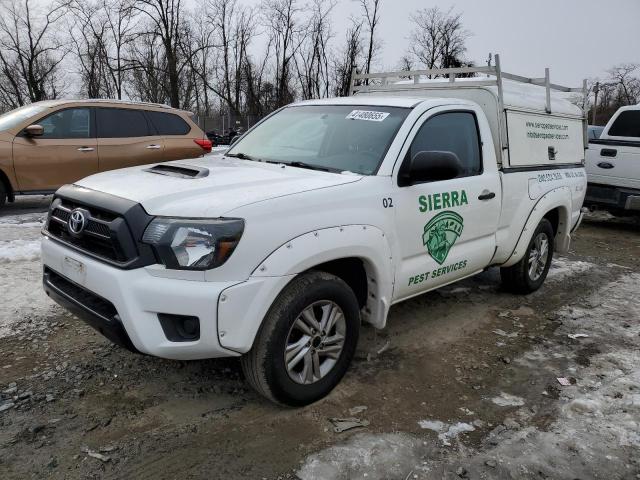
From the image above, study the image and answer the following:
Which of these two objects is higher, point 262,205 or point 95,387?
point 262,205

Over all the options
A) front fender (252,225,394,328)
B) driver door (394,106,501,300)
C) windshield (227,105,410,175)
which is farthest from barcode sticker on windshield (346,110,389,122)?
front fender (252,225,394,328)

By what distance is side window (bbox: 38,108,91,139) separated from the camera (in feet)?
26.4

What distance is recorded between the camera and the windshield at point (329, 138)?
3592mm

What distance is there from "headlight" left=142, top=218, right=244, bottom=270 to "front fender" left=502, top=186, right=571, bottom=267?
310 cm

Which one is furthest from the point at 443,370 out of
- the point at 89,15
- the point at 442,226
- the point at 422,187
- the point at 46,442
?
the point at 89,15

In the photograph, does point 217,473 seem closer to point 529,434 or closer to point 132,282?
point 132,282

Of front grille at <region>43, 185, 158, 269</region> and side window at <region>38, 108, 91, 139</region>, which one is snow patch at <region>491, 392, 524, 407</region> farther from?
side window at <region>38, 108, 91, 139</region>

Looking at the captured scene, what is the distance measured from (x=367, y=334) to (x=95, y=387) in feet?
6.64

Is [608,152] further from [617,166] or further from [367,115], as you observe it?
[367,115]

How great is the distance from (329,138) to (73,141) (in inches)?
228

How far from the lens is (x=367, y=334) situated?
14.1 feet

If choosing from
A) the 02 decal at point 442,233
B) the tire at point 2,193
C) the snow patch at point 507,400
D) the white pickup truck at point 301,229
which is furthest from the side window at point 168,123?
the snow patch at point 507,400

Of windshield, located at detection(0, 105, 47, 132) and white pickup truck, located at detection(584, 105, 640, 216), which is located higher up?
windshield, located at detection(0, 105, 47, 132)

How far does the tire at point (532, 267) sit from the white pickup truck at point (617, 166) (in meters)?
4.35
